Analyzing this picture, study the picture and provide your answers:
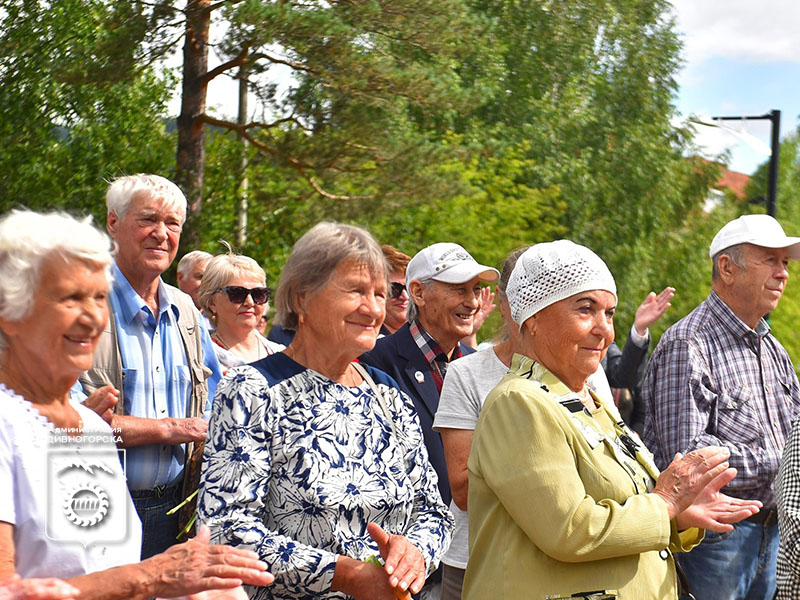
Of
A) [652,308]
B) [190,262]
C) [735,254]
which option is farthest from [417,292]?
[190,262]

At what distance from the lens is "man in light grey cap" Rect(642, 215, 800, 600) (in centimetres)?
455

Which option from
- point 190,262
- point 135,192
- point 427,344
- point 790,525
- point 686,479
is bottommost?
point 790,525

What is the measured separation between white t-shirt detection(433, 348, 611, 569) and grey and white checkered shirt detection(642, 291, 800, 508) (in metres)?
0.96

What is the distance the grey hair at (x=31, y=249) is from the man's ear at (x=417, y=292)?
7.54 ft

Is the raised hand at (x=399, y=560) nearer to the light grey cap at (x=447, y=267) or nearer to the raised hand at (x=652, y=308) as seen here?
the light grey cap at (x=447, y=267)

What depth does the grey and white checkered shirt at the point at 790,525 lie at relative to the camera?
3.52m

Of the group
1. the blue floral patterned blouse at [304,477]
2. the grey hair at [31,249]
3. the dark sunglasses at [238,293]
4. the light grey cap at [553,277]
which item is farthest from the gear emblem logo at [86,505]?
the dark sunglasses at [238,293]

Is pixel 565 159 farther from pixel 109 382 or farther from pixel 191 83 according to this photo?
pixel 109 382

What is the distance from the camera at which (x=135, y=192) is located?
13.0 ft

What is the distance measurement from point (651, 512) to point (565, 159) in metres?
25.9

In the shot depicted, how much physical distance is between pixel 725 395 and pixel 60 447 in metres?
3.32

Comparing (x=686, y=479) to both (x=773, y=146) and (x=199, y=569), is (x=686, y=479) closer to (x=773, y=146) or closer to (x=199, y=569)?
(x=199, y=569)

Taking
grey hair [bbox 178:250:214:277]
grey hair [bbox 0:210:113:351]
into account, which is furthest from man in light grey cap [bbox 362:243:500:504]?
grey hair [bbox 178:250:214:277]

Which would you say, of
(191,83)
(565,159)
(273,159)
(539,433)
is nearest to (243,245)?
(273,159)
